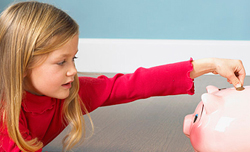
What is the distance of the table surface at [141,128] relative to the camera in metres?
1.08

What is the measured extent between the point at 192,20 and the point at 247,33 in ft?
0.97

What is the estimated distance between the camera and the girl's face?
81 centimetres

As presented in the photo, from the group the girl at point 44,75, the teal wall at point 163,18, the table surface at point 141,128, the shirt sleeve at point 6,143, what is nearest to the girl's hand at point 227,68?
the girl at point 44,75

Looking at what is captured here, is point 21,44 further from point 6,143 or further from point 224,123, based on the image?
point 224,123

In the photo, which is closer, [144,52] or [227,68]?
[227,68]

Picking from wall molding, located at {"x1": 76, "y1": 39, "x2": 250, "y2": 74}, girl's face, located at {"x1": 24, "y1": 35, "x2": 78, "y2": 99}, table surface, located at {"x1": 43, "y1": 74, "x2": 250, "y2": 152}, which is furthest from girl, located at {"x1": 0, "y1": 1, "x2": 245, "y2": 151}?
wall molding, located at {"x1": 76, "y1": 39, "x2": 250, "y2": 74}

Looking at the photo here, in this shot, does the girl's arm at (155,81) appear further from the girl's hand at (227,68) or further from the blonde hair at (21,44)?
the blonde hair at (21,44)

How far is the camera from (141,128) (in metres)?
1.23

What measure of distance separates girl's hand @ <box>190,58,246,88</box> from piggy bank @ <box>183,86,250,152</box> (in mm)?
32

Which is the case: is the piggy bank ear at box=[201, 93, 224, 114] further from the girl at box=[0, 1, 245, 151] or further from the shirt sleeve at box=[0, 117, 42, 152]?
the shirt sleeve at box=[0, 117, 42, 152]

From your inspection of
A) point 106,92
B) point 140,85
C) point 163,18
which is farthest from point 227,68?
point 163,18

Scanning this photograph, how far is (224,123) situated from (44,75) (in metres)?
0.43

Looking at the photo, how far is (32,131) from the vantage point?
0.92 meters


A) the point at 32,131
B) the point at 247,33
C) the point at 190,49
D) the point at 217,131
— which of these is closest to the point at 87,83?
the point at 32,131
